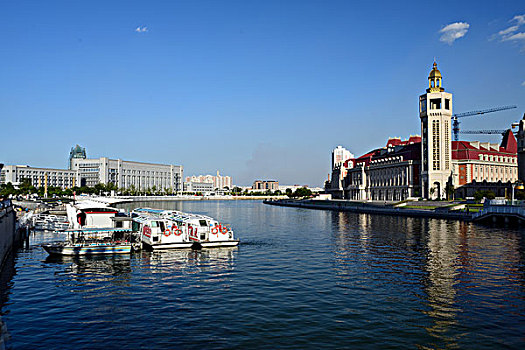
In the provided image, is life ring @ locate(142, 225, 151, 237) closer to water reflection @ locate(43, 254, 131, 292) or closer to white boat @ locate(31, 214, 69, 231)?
water reflection @ locate(43, 254, 131, 292)

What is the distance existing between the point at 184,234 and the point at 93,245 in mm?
9600

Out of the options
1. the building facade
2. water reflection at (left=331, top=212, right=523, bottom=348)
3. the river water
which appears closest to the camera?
the river water

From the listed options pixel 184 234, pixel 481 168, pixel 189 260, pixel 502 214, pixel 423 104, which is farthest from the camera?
pixel 423 104

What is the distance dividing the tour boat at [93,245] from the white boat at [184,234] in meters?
2.16

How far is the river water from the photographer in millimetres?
19031

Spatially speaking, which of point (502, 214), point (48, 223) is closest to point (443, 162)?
point (502, 214)

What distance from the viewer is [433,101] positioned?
150 metres

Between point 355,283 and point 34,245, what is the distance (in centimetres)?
3807

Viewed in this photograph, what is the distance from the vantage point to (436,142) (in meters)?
147

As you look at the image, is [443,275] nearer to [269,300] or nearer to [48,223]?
[269,300]

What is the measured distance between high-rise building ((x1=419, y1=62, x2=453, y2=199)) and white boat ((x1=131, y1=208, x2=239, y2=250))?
115551mm

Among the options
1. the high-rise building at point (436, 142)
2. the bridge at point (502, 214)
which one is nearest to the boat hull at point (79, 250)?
the bridge at point (502, 214)

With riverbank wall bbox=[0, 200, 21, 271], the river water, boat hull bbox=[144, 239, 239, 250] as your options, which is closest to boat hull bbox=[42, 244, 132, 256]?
the river water

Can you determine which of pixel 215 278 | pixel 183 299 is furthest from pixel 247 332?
pixel 215 278
